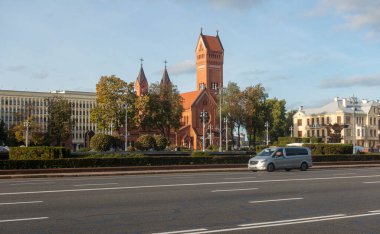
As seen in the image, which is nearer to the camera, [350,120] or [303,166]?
[303,166]

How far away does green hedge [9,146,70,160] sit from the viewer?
113ft

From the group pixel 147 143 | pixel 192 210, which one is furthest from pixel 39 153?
pixel 192 210

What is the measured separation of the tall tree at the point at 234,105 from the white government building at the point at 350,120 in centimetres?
2490

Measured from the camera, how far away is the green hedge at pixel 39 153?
34594 millimetres

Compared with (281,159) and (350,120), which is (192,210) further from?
(350,120)

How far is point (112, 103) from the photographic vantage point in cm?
7650

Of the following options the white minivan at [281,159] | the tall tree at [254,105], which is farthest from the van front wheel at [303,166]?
the tall tree at [254,105]

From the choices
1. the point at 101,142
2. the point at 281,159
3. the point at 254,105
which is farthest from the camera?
the point at 254,105

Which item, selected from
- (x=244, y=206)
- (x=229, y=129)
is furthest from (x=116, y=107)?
(x=244, y=206)

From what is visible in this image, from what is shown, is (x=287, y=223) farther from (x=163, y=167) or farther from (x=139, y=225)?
(x=163, y=167)

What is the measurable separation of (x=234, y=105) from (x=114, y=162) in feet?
186

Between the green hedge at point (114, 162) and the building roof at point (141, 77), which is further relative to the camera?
the building roof at point (141, 77)

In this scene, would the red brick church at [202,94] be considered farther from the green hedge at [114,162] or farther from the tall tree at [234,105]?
the green hedge at [114,162]

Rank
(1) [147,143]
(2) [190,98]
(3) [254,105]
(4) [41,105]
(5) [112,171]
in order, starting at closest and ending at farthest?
1. (5) [112,171]
2. (1) [147,143]
3. (3) [254,105]
4. (2) [190,98]
5. (4) [41,105]
